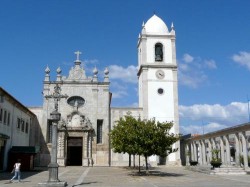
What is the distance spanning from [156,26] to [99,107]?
15173 millimetres

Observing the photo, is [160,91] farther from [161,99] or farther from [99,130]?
[99,130]

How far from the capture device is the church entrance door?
46125mm

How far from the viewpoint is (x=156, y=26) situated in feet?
168

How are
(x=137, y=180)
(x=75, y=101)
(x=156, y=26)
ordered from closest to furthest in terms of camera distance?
(x=137, y=180)
(x=75, y=101)
(x=156, y=26)

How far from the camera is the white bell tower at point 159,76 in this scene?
156 feet

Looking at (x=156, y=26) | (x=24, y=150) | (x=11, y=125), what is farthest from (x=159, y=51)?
(x=24, y=150)

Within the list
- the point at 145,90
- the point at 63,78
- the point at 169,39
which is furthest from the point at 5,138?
the point at 169,39

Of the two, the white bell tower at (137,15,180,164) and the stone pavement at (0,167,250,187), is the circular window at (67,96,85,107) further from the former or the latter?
the stone pavement at (0,167,250,187)

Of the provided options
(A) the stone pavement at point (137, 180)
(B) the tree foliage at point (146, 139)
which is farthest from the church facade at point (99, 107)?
(A) the stone pavement at point (137, 180)

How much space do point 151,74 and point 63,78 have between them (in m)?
12.6

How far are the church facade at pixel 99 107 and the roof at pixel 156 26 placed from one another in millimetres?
554

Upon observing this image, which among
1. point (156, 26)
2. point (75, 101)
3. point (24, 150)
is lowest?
point (24, 150)

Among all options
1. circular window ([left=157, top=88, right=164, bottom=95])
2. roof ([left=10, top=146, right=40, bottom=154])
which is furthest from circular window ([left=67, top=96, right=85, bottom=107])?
roof ([left=10, top=146, right=40, bottom=154])

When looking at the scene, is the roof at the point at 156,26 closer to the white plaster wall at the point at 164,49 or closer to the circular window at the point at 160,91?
the white plaster wall at the point at 164,49
